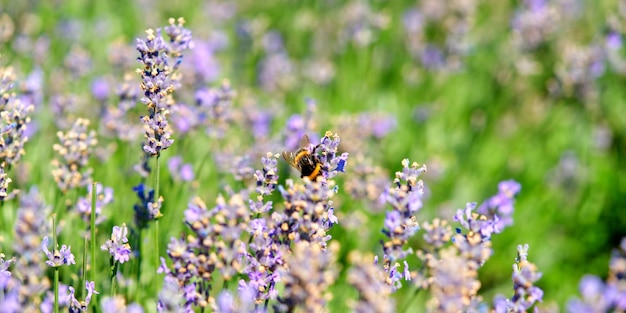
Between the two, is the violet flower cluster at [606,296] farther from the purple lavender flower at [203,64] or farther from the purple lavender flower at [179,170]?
the purple lavender flower at [203,64]

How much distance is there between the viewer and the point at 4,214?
2844 mm

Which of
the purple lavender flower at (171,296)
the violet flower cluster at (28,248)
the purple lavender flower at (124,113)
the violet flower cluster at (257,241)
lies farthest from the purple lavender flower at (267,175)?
the purple lavender flower at (124,113)

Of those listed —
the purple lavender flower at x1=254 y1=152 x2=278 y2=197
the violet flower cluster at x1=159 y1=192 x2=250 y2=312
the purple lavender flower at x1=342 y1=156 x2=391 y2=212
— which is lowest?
the violet flower cluster at x1=159 y1=192 x2=250 y2=312

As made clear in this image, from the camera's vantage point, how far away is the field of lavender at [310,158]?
192 cm

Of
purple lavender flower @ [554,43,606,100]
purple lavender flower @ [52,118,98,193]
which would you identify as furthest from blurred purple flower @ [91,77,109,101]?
purple lavender flower @ [554,43,606,100]

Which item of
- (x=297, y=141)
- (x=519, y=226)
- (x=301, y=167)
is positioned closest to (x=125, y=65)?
(x=297, y=141)

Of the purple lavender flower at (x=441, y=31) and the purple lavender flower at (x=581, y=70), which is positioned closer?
the purple lavender flower at (x=581, y=70)

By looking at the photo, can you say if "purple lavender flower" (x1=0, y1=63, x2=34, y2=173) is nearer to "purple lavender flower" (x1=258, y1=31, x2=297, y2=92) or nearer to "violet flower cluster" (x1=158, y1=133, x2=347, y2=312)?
"violet flower cluster" (x1=158, y1=133, x2=347, y2=312)

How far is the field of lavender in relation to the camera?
1.92 m

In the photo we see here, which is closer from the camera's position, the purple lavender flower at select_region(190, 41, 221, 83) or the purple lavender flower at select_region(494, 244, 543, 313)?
the purple lavender flower at select_region(494, 244, 543, 313)

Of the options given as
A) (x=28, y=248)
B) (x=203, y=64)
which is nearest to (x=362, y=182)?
(x=203, y=64)

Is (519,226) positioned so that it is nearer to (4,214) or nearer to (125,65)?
(125,65)

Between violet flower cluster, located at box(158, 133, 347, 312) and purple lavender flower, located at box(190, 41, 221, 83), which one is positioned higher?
purple lavender flower, located at box(190, 41, 221, 83)

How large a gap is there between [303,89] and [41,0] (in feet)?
6.57
